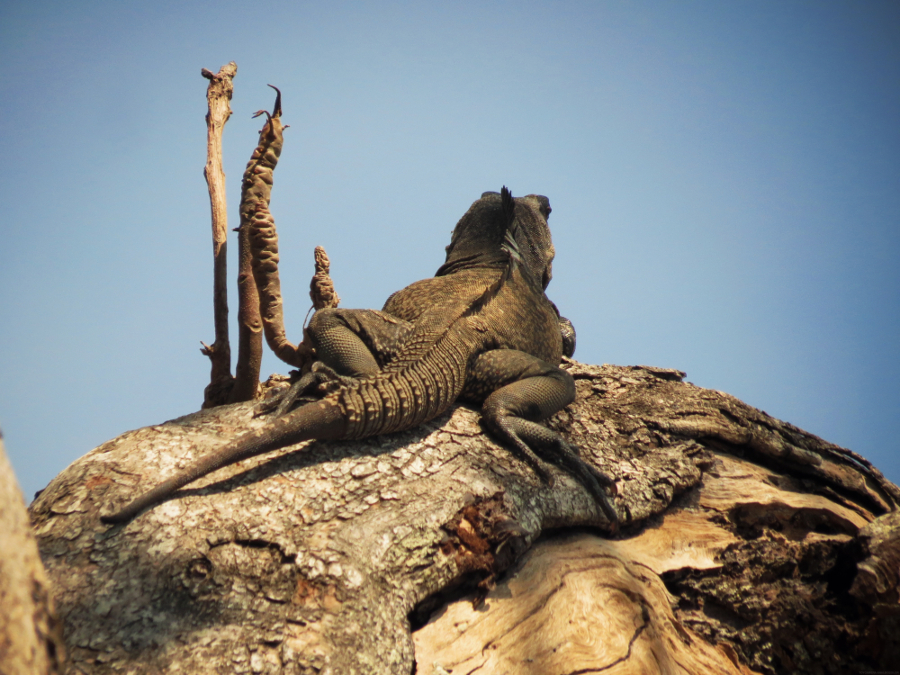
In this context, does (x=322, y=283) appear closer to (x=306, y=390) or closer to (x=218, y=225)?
(x=218, y=225)

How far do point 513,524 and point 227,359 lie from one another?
2312 mm

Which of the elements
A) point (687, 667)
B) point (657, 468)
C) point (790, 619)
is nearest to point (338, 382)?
point (657, 468)

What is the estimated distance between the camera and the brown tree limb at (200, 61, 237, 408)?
3.82m

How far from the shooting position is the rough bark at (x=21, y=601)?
0.91 m

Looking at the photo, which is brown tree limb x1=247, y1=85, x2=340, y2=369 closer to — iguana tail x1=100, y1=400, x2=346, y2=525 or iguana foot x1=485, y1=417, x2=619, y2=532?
iguana tail x1=100, y1=400, x2=346, y2=525

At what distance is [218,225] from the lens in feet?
12.8

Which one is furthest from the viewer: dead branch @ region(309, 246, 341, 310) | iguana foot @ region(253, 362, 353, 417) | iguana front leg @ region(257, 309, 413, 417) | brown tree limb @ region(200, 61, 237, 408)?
dead branch @ region(309, 246, 341, 310)

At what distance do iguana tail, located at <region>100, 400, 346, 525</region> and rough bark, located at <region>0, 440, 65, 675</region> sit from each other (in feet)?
4.48

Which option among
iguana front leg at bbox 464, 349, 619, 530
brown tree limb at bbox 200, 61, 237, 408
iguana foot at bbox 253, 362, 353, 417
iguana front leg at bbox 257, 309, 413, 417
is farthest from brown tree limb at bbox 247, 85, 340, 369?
iguana front leg at bbox 464, 349, 619, 530

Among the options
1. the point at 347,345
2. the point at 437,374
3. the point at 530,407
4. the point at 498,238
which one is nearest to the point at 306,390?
the point at 347,345

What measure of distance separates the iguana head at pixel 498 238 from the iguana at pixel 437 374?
1.60 ft

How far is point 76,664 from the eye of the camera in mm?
1814

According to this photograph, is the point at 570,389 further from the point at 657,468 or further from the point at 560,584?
the point at 560,584

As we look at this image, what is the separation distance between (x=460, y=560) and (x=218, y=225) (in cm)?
274
